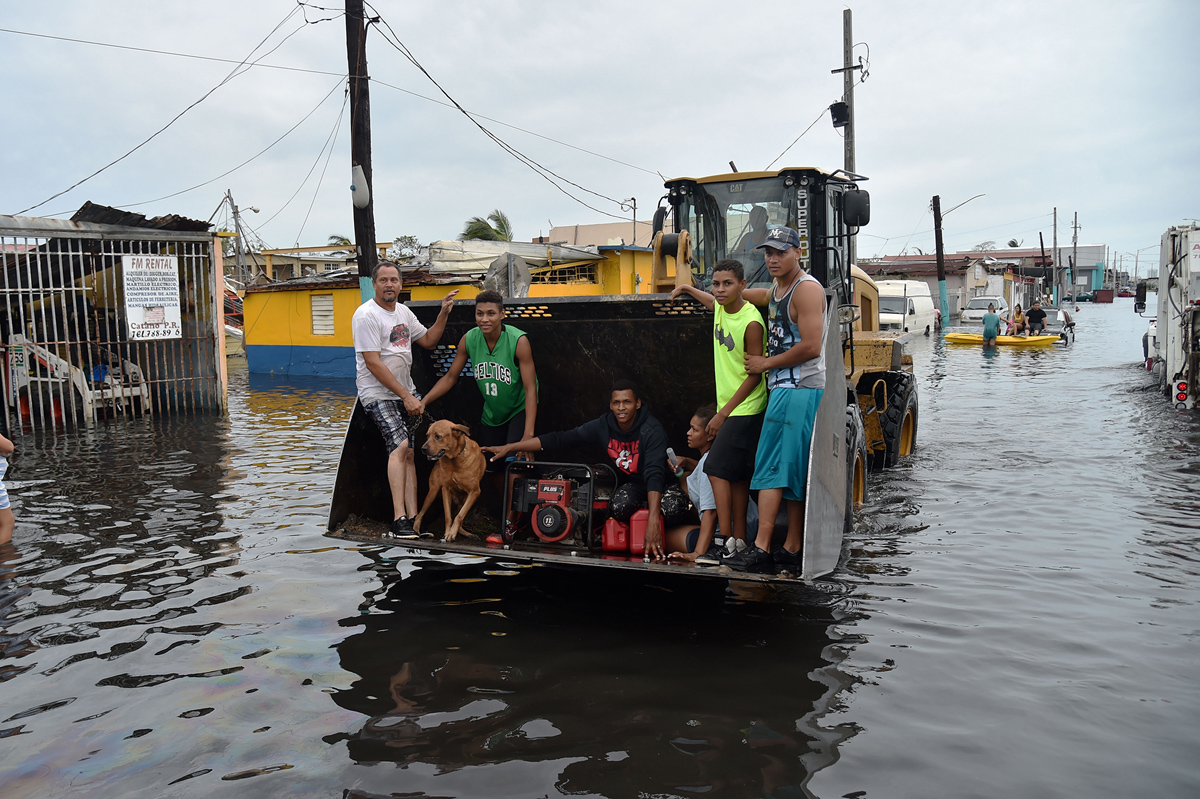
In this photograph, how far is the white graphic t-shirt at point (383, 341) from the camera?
589 centimetres

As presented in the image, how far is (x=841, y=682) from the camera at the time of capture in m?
4.26

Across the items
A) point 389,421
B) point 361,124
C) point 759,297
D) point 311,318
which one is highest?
point 361,124

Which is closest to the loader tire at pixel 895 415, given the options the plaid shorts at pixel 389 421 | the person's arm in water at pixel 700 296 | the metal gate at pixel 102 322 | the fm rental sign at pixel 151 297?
the person's arm in water at pixel 700 296

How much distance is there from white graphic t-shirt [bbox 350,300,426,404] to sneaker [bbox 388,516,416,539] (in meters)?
0.91

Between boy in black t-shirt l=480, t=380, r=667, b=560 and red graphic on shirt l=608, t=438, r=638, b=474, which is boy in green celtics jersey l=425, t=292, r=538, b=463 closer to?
boy in black t-shirt l=480, t=380, r=667, b=560

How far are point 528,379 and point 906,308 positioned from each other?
29.7m

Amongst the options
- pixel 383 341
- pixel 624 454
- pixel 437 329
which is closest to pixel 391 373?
pixel 383 341

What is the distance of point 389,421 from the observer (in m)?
6.04

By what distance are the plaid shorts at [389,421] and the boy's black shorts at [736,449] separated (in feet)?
7.50

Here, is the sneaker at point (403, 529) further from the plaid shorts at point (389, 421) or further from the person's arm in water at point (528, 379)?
the person's arm in water at point (528, 379)

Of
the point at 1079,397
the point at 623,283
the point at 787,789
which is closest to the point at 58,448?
the point at 787,789

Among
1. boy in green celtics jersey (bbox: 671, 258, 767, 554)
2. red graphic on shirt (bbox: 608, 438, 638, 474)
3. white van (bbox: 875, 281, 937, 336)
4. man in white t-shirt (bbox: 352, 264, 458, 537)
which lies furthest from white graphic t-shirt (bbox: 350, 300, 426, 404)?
white van (bbox: 875, 281, 937, 336)

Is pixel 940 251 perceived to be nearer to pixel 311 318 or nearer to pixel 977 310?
pixel 977 310

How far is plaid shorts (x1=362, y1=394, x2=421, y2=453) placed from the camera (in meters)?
6.01
